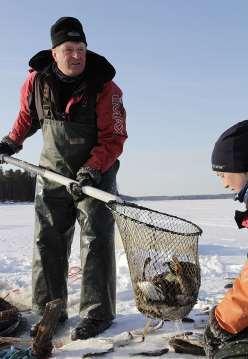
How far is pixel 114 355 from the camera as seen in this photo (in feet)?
11.4

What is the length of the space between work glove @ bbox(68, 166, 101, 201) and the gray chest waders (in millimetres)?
192

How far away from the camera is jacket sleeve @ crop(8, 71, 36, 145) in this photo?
464 cm

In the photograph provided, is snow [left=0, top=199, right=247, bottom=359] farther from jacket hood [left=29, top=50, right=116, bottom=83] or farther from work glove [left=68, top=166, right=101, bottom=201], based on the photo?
jacket hood [left=29, top=50, right=116, bottom=83]

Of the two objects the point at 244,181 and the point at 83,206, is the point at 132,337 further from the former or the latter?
the point at 244,181

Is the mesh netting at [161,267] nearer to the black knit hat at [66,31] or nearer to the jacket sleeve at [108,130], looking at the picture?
the jacket sleeve at [108,130]

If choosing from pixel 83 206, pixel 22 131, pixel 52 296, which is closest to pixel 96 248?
pixel 83 206

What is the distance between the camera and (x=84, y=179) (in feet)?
13.3

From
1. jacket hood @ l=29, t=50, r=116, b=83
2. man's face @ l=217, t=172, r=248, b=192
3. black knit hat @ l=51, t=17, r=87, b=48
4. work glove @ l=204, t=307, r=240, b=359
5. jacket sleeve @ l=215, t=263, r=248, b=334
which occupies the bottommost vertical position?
work glove @ l=204, t=307, r=240, b=359

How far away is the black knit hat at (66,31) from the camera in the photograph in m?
4.29

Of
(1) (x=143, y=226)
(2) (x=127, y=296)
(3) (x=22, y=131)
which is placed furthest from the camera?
(2) (x=127, y=296)

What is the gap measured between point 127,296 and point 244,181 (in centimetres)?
285

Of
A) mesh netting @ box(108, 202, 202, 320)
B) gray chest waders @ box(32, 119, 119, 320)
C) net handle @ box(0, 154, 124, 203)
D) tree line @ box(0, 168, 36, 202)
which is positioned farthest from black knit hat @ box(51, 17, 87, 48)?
tree line @ box(0, 168, 36, 202)

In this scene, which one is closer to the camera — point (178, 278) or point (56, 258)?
point (178, 278)

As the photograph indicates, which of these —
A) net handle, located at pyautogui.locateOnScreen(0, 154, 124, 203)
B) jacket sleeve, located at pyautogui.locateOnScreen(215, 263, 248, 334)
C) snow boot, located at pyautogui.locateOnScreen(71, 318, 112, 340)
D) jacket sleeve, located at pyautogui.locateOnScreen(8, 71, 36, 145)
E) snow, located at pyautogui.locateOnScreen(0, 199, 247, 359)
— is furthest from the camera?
jacket sleeve, located at pyautogui.locateOnScreen(8, 71, 36, 145)
